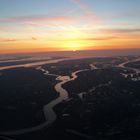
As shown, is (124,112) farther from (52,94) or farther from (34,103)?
(52,94)

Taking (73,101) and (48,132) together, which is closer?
(48,132)

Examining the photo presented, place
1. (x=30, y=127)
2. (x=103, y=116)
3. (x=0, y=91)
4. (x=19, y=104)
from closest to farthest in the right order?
1. (x=30, y=127)
2. (x=103, y=116)
3. (x=19, y=104)
4. (x=0, y=91)

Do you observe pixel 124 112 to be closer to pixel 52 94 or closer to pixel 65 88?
pixel 52 94

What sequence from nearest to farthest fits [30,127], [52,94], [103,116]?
[30,127] < [103,116] < [52,94]

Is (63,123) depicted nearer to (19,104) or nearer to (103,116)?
(103,116)

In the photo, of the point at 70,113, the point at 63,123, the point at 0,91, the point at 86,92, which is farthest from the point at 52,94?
the point at 63,123

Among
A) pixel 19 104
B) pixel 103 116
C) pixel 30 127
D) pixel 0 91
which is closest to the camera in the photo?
pixel 30 127

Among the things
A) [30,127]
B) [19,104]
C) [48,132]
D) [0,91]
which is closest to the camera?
[48,132]

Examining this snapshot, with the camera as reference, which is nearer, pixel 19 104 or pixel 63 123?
pixel 63 123

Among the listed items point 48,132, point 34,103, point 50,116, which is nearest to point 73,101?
point 34,103
